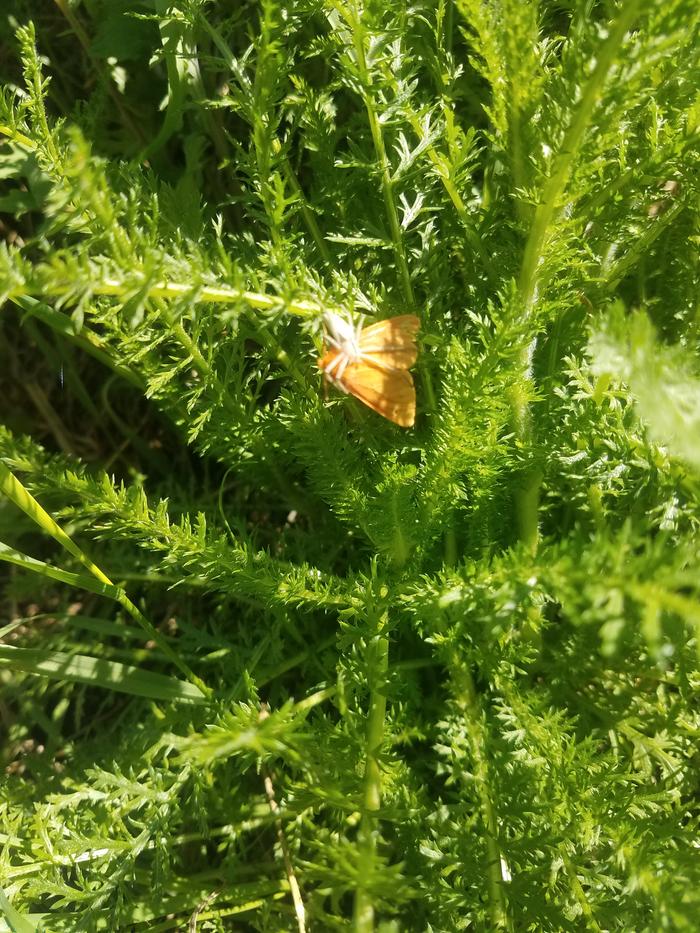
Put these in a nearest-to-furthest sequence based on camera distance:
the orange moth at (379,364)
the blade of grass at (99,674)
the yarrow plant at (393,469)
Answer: the yarrow plant at (393,469), the orange moth at (379,364), the blade of grass at (99,674)

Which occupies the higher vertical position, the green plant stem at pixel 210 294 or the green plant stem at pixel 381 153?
the green plant stem at pixel 381 153

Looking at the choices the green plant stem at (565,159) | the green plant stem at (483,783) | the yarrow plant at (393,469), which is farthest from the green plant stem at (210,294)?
the green plant stem at (483,783)

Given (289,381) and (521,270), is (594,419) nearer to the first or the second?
(521,270)

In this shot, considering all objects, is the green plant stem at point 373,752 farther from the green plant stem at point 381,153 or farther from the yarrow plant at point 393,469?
the green plant stem at point 381,153

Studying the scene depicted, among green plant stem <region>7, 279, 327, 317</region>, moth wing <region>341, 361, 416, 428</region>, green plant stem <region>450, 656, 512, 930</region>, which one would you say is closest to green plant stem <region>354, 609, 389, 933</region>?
green plant stem <region>450, 656, 512, 930</region>

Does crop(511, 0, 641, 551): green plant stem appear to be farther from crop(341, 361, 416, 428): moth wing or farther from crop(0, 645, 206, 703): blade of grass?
crop(0, 645, 206, 703): blade of grass

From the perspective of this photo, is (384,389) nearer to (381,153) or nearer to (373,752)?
(381,153)

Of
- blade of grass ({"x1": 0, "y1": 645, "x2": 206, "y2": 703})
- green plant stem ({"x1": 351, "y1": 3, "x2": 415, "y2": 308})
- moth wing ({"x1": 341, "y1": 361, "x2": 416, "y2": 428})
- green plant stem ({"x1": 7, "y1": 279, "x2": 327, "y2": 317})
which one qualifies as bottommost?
blade of grass ({"x1": 0, "y1": 645, "x2": 206, "y2": 703})

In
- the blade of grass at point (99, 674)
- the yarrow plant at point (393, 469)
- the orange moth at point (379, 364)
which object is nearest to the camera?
the yarrow plant at point (393, 469)

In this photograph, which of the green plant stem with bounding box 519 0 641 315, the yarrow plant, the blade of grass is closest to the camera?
the green plant stem with bounding box 519 0 641 315
